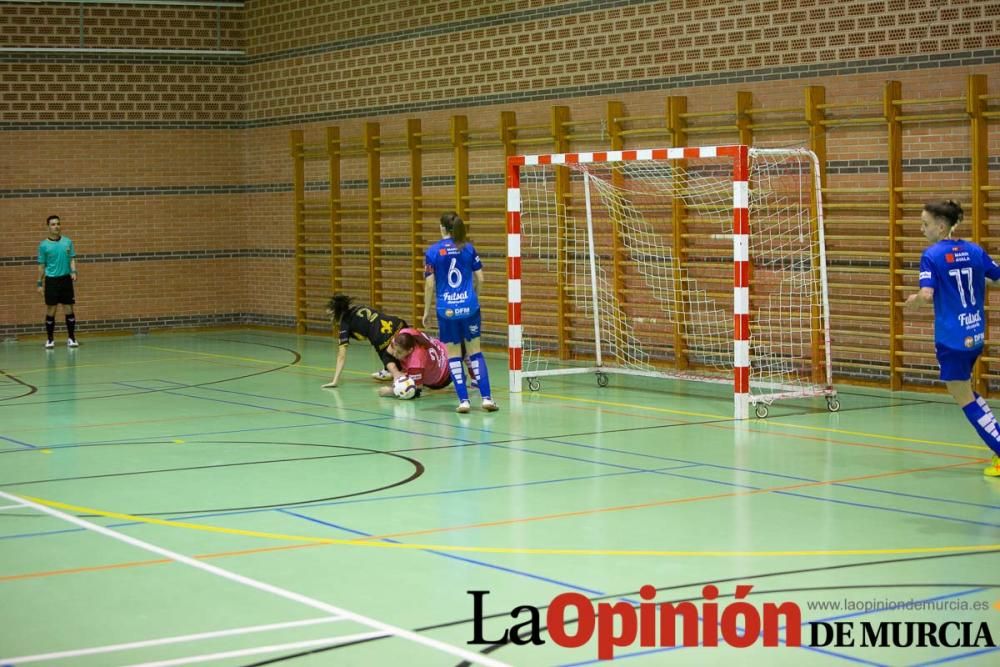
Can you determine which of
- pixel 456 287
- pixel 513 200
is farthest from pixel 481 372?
pixel 513 200

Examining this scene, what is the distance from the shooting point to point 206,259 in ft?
78.9

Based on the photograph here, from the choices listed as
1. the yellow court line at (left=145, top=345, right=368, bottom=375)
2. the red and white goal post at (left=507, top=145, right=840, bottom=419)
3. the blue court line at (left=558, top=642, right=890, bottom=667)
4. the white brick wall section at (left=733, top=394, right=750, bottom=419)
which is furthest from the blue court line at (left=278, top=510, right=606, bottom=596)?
the yellow court line at (left=145, top=345, right=368, bottom=375)

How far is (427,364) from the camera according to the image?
14.0 m

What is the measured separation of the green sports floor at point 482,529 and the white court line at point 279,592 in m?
0.02

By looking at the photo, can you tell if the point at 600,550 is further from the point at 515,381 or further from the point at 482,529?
the point at 515,381

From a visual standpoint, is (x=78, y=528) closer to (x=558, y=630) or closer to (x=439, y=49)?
(x=558, y=630)

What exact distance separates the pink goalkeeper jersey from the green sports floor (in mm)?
290

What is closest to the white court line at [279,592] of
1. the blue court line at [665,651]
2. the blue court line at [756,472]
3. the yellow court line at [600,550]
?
the blue court line at [665,651]

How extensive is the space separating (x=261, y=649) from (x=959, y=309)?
5678mm

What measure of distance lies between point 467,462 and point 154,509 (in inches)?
101

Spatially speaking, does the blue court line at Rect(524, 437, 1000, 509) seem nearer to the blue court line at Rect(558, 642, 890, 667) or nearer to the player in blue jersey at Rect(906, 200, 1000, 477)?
the player in blue jersey at Rect(906, 200, 1000, 477)

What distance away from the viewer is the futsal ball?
1384cm

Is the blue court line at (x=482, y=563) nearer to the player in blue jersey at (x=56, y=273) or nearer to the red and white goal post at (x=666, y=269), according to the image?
the red and white goal post at (x=666, y=269)

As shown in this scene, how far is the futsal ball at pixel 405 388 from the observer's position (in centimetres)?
1384
